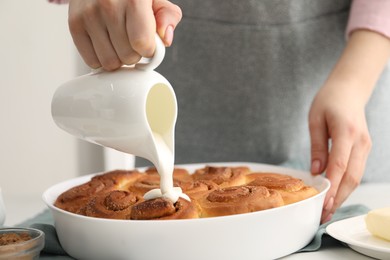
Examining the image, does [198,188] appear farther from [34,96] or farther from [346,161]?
[34,96]

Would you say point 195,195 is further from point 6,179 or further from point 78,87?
point 6,179

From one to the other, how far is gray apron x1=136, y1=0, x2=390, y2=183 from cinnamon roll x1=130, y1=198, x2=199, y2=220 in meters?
0.73

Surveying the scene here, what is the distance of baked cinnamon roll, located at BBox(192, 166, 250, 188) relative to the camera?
1.17 m

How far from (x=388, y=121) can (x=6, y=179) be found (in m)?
1.84

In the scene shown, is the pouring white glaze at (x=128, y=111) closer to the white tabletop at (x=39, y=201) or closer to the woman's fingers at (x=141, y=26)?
the woman's fingers at (x=141, y=26)

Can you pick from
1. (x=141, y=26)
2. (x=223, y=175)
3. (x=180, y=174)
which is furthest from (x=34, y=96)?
(x=141, y=26)

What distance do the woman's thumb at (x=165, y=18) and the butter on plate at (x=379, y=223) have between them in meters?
0.42

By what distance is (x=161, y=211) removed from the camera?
0.94m

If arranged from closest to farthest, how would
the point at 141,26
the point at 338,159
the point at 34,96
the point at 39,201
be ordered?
the point at 141,26 → the point at 338,159 → the point at 39,201 → the point at 34,96

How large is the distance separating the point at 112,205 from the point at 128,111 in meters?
0.16

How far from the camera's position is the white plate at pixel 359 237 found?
0.99 m

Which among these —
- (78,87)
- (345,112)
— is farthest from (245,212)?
(345,112)

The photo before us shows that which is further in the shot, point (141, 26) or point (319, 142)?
point (319, 142)

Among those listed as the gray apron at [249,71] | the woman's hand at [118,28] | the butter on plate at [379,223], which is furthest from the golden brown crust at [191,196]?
the gray apron at [249,71]
